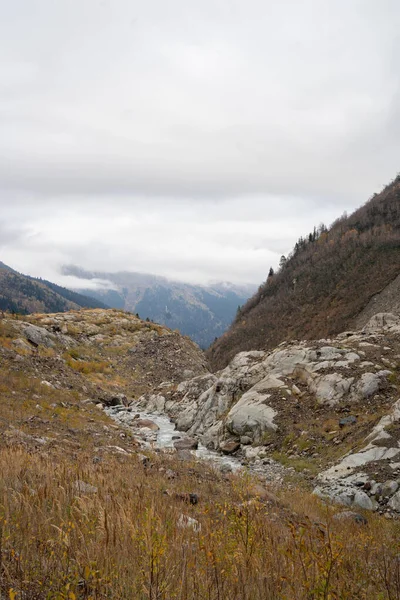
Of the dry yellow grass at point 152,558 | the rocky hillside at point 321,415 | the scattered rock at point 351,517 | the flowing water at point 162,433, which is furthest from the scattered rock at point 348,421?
the dry yellow grass at point 152,558

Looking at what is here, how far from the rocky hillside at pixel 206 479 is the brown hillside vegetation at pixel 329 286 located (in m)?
41.8

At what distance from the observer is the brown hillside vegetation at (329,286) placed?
66.7 metres

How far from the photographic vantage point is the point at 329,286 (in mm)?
78375

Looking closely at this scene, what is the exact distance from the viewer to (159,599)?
290 centimetres

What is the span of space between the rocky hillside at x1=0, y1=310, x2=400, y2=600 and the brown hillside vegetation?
41814mm

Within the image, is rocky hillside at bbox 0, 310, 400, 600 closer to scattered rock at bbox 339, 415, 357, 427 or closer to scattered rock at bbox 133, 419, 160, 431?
scattered rock at bbox 339, 415, 357, 427

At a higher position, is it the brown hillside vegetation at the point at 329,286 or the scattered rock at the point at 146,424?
the brown hillside vegetation at the point at 329,286

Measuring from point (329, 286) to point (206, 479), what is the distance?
74512mm

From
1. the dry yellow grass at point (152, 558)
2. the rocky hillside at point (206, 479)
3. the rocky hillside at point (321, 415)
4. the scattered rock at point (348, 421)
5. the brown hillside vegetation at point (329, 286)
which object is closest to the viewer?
the dry yellow grass at point (152, 558)

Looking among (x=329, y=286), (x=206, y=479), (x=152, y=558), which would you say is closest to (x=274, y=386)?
(x=206, y=479)

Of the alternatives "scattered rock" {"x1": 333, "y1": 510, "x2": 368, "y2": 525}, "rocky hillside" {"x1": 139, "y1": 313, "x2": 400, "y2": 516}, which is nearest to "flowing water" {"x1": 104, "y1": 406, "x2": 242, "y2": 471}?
"rocky hillside" {"x1": 139, "y1": 313, "x2": 400, "y2": 516}

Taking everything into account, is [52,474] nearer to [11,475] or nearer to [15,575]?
[11,475]

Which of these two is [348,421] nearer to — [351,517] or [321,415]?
[321,415]

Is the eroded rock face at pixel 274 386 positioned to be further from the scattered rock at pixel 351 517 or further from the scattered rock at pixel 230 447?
the scattered rock at pixel 351 517
